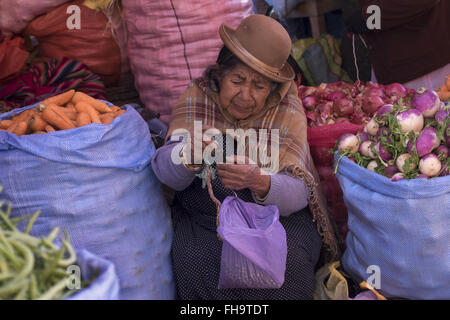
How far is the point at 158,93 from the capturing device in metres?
2.63

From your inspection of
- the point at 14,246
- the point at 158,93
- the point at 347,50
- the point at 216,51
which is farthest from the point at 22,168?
the point at 347,50

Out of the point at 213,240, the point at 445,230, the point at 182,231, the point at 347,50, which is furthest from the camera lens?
the point at 347,50

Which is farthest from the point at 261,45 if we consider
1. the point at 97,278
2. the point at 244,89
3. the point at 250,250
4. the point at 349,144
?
the point at 97,278

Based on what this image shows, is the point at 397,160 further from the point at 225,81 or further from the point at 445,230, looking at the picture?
the point at 225,81

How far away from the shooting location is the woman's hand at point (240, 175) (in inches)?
67.0

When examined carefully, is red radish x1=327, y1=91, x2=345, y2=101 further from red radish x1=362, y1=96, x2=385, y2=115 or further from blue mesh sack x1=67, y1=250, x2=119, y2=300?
blue mesh sack x1=67, y1=250, x2=119, y2=300

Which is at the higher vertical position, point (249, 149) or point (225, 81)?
point (225, 81)

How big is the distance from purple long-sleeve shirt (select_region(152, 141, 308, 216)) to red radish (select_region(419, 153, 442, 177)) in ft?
1.60

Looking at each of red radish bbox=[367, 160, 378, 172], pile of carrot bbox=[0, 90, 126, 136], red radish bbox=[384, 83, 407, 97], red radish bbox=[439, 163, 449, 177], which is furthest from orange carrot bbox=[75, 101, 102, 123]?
red radish bbox=[384, 83, 407, 97]

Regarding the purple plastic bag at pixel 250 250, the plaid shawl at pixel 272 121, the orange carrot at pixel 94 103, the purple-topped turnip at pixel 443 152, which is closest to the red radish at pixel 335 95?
Answer: the plaid shawl at pixel 272 121

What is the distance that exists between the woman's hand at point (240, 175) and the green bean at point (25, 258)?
2.94 ft

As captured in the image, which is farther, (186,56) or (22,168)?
(186,56)

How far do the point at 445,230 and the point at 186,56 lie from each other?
61.0 inches
